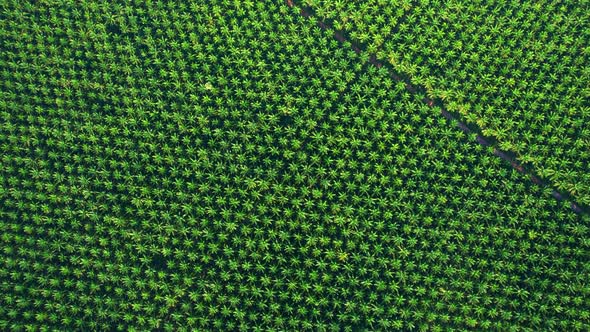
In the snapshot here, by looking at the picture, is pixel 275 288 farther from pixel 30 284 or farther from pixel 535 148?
pixel 535 148

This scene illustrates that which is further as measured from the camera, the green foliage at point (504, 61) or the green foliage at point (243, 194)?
the green foliage at point (504, 61)

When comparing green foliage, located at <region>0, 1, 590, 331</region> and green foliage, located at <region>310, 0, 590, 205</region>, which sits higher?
green foliage, located at <region>310, 0, 590, 205</region>

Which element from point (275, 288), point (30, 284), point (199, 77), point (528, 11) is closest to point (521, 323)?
point (275, 288)

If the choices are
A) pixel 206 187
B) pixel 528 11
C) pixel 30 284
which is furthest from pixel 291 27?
pixel 30 284

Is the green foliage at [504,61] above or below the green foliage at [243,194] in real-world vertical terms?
above

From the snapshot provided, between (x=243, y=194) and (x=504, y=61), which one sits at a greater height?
(x=504, y=61)

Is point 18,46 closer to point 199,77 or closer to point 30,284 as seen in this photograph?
point 199,77

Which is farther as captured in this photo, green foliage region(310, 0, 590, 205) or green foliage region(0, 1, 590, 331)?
green foliage region(310, 0, 590, 205)

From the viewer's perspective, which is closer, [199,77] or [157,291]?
[157,291]

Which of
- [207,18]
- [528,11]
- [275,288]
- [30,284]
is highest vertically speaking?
[528,11]

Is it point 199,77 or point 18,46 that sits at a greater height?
point 199,77

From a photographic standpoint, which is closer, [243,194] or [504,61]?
[243,194]
